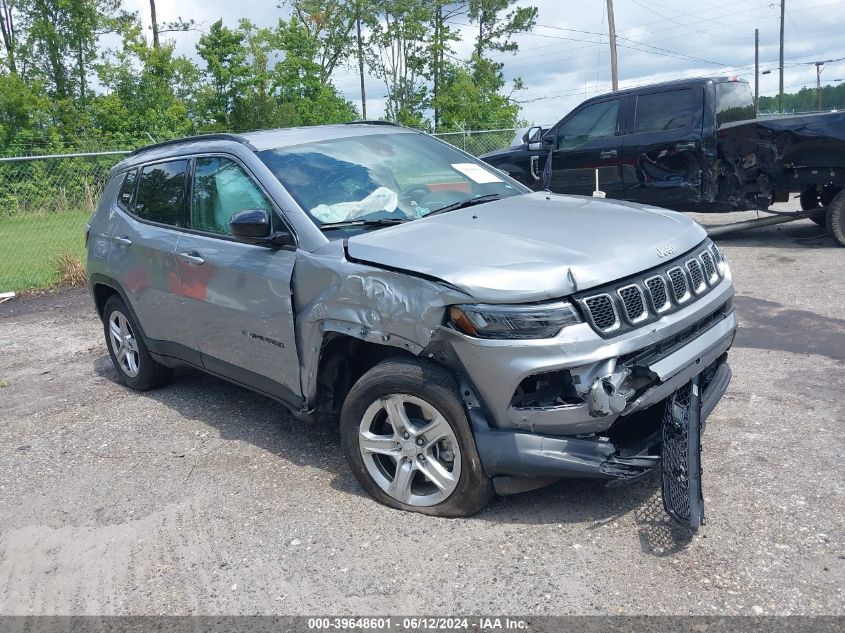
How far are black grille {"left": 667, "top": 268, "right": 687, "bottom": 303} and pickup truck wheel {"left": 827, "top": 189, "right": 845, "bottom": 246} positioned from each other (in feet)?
23.4

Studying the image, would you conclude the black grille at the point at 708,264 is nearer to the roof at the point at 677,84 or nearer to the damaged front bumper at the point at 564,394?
the damaged front bumper at the point at 564,394

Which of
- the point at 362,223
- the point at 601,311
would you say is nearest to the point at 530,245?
the point at 601,311

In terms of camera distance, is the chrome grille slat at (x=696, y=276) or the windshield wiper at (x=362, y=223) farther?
the windshield wiper at (x=362, y=223)

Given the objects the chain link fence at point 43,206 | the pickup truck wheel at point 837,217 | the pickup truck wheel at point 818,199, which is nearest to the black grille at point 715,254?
the pickup truck wheel at point 837,217

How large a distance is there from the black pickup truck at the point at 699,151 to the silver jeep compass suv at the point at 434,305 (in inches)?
219

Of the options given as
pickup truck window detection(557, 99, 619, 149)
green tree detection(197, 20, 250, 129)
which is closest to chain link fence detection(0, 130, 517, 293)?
pickup truck window detection(557, 99, 619, 149)

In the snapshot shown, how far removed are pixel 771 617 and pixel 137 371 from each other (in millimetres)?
4796

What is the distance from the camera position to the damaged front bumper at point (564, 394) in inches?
131

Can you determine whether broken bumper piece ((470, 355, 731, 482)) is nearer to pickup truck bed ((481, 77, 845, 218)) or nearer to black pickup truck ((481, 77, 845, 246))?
pickup truck bed ((481, 77, 845, 218))

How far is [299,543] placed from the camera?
12.3 ft

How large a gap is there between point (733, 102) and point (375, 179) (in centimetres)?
774

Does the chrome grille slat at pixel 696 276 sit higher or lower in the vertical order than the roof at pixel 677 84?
lower

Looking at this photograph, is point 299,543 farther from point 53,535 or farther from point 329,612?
point 53,535

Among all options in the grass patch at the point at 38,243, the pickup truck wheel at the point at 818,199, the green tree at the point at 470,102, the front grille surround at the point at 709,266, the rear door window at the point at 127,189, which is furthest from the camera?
the green tree at the point at 470,102
